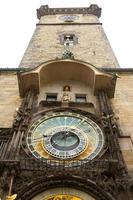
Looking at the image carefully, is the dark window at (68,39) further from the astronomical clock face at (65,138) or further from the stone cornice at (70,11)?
the astronomical clock face at (65,138)

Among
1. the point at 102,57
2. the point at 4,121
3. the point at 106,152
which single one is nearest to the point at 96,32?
the point at 102,57

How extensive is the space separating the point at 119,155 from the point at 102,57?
33.0 feet

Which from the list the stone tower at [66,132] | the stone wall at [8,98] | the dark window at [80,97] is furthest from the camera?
the dark window at [80,97]

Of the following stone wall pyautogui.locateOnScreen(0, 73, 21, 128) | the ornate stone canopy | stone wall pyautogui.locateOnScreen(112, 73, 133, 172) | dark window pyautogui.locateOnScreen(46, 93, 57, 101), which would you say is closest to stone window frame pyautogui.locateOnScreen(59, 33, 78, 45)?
stone wall pyautogui.locateOnScreen(112, 73, 133, 172)

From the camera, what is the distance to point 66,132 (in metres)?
11.6

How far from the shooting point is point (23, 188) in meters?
9.25

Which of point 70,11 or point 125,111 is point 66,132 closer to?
point 125,111

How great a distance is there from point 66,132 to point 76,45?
11036 millimetres

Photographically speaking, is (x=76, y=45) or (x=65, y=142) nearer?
(x=65, y=142)

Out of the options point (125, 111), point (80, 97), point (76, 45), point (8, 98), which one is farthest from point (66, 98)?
point (76, 45)

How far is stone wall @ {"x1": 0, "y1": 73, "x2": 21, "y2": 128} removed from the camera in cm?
1324

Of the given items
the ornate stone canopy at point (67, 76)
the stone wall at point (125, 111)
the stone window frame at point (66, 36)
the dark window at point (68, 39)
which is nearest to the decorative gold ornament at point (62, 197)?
the stone wall at point (125, 111)

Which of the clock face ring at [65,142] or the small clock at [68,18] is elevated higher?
the small clock at [68,18]

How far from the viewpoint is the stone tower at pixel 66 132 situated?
941 cm
